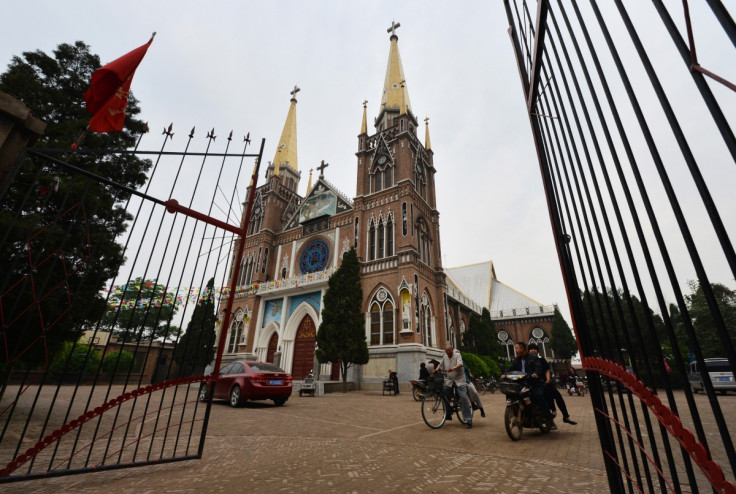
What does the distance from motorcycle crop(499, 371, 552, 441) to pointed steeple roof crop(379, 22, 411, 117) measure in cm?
Result: 2665

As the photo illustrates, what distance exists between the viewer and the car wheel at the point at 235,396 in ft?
32.9

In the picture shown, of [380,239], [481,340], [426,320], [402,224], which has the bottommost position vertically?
[481,340]

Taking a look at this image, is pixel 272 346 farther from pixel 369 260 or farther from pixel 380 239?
pixel 380 239

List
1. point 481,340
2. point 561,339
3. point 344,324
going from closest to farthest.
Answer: point 344,324, point 481,340, point 561,339

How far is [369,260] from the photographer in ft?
75.2

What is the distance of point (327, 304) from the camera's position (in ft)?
66.4

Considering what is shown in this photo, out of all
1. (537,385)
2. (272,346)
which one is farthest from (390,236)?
(537,385)

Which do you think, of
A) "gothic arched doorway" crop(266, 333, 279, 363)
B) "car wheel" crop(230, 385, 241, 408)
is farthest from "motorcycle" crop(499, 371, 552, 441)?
"gothic arched doorway" crop(266, 333, 279, 363)

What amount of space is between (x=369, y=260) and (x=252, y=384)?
13.8 m

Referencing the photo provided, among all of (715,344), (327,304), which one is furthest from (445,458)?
(715,344)

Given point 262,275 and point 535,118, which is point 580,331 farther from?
point 262,275

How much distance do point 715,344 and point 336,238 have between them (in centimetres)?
2802

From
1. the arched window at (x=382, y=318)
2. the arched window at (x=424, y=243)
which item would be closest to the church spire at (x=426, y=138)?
the arched window at (x=424, y=243)

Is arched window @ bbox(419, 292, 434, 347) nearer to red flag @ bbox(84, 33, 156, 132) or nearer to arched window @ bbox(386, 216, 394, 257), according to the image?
arched window @ bbox(386, 216, 394, 257)
